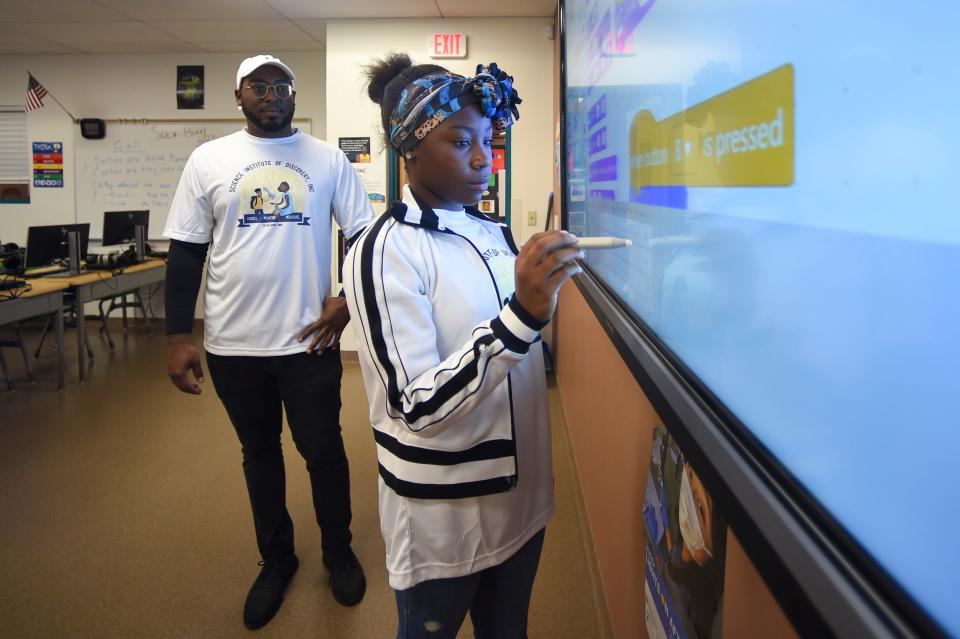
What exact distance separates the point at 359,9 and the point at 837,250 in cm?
458

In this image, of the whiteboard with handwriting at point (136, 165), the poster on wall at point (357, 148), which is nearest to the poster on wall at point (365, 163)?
the poster on wall at point (357, 148)

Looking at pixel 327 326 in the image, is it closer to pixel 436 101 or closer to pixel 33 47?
pixel 436 101

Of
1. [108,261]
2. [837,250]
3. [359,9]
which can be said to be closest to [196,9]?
[359,9]

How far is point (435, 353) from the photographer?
90 centimetres

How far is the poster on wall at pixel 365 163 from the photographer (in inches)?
186

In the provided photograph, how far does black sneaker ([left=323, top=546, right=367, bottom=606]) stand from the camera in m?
2.00

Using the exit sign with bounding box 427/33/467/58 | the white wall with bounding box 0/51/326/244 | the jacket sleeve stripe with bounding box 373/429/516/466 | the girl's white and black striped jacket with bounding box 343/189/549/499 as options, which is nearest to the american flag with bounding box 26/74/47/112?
the white wall with bounding box 0/51/326/244

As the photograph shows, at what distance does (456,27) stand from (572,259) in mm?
4293

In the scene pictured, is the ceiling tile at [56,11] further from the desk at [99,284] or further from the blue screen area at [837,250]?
the blue screen area at [837,250]

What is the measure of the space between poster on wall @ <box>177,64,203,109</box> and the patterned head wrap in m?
5.86

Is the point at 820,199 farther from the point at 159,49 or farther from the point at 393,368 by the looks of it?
the point at 159,49

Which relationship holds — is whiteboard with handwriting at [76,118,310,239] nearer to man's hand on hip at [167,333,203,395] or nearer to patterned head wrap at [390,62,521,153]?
man's hand on hip at [167,333,203,395]

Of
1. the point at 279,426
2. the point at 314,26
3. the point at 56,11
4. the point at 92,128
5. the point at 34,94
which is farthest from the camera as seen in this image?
the point at 92,128

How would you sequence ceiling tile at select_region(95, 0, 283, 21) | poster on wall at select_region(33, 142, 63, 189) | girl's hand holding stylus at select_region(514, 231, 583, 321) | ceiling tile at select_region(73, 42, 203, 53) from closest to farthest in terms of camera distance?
girl's hand holding stylus at select_region(514, 231, 583, 321)
ceiling tile at select_region(95, 0, 283, 21)
ceiling tile at select_region(73, 42, 203, 53)
poster on wall at select_region(33, 142, 63, 189)
